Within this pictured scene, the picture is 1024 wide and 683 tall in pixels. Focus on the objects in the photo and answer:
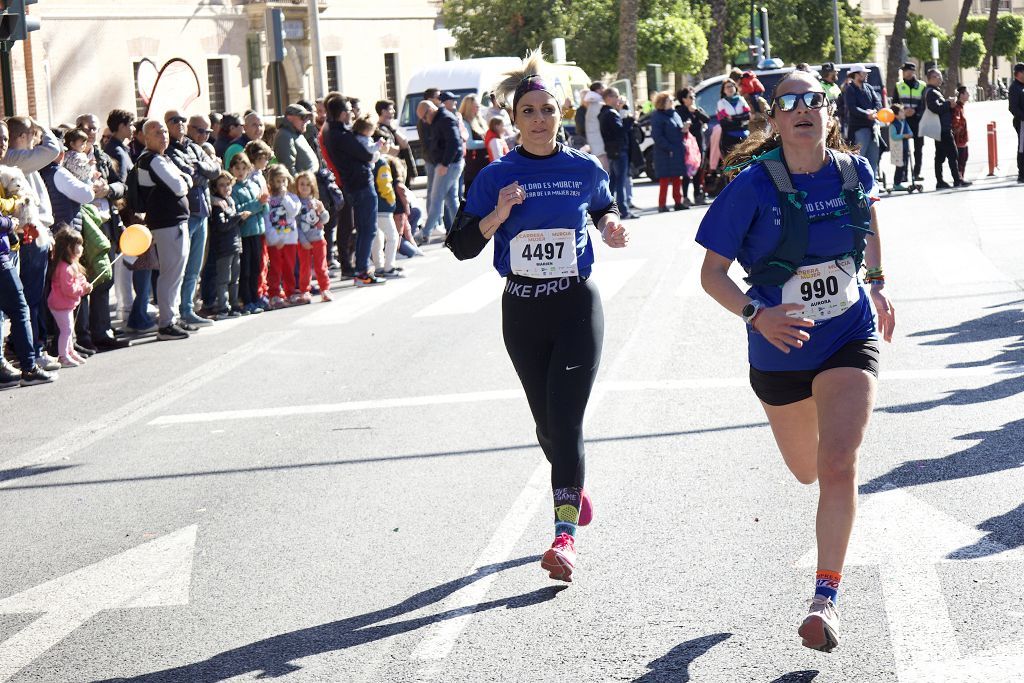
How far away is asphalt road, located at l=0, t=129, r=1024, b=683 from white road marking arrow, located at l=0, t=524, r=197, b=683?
0.05 ft

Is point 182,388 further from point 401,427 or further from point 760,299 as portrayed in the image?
point 760,299

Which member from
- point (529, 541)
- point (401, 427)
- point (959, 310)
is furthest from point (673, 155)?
point (529, 541)

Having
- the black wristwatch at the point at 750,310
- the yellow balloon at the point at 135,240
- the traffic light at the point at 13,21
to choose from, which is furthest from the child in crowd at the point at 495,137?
the black wristwatch at the point at 750,310

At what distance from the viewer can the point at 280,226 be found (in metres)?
15.6

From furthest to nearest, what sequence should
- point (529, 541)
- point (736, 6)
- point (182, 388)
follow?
point (736, 6)
point (182, 388)
point (529, 541)

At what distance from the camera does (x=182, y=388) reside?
11305 millimetres

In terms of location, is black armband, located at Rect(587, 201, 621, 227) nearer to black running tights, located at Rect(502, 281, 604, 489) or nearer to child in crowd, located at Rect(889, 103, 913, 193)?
black running tights, located at Rect(502, 281, 604, 489)

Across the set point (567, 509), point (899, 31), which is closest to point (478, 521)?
point (567, 509)

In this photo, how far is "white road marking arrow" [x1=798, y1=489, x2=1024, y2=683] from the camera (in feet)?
15.4

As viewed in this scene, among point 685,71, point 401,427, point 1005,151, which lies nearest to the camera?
point 401,427

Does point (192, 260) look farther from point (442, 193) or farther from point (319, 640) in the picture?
point (319, 640)

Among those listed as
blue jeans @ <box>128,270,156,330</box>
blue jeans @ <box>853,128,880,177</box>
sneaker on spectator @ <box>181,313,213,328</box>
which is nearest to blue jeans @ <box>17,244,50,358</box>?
blue jeans @ <box>128,270,156,330</box>

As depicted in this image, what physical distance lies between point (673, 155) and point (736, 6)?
146ft

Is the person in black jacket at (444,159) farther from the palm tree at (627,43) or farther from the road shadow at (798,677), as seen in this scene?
the palm tree at (627,43)
